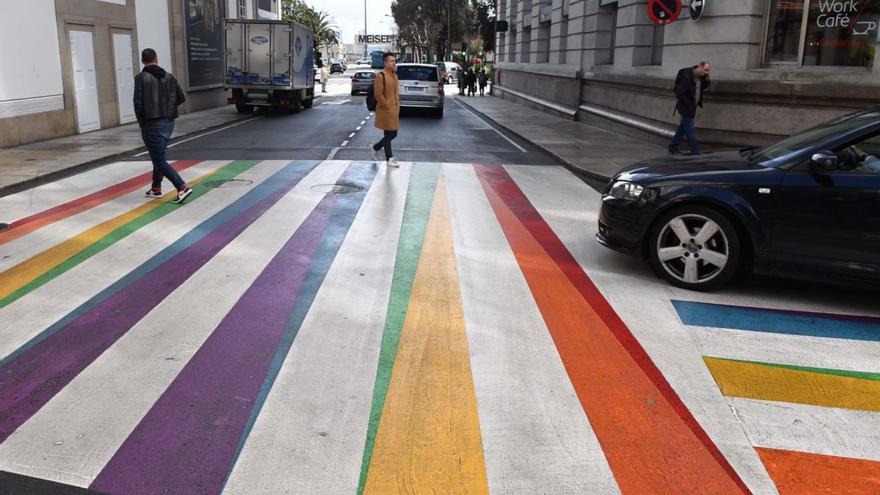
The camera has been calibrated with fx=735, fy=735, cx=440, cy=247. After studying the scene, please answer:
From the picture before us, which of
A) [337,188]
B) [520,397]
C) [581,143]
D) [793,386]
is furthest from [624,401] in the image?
[581,143]

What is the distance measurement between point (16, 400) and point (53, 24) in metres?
15.4

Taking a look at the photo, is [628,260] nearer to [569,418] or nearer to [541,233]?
[541,233]

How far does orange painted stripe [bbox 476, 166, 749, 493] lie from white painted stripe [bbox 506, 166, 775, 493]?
7cm

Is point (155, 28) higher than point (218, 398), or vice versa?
point (155, 28)

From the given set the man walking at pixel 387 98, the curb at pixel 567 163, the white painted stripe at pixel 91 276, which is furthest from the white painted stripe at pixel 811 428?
the man walking at pixel 387 98

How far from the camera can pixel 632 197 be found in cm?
646

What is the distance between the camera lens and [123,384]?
14.3 ft

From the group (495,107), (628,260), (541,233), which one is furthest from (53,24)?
(495,107)

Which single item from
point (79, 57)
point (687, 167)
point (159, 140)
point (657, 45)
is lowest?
point (159, 140)

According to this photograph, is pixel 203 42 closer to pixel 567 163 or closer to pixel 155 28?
pixel 155 28

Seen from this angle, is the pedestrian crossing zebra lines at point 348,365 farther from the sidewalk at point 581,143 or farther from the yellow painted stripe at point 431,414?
the sidewalk at point 581,143

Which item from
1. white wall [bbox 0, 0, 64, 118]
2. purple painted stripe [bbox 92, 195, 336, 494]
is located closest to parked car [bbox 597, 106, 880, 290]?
purple painted stripe [bbox 92, 195, 336, 494]

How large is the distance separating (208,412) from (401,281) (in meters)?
2.62

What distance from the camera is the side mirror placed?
556cm
